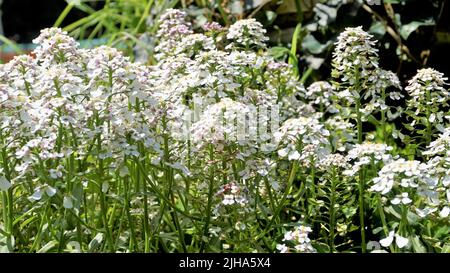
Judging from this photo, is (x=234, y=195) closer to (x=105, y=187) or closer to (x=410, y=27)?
(x=105, y=187)

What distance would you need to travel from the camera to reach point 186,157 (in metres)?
1.77

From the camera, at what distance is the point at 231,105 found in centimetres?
152

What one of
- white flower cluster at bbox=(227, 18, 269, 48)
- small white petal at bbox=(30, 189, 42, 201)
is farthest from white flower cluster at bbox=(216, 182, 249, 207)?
white flower cluster at bbox=(227, 18, 269, 48)

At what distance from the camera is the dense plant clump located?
1.52 metres

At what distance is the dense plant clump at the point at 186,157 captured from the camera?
1.52 meters

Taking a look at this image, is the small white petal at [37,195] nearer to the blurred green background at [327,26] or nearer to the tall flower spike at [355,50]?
the tall flower spike at [355,50]

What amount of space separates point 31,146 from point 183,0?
1990mm

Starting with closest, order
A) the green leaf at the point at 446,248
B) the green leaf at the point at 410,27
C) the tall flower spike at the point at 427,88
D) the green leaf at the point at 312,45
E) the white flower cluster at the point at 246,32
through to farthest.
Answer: the green leaf at the point at 446,248 → the tall flower spike at the point at 427,88 → the white flower cluster at the point at 246,32 → the green leaf at the point at 410,27 → the green leaf at the point at 312,45

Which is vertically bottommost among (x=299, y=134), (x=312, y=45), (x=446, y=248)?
(x=446, y=248)

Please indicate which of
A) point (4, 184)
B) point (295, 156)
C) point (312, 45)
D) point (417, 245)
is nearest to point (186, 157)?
point (295, 156)

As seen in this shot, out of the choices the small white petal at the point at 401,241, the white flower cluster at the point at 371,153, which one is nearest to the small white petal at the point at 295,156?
the white flower cluster at the point at 371,153

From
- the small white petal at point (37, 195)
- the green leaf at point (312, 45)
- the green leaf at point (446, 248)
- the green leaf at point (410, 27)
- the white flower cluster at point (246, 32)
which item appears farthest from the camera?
the green leaf at point (312, 45)

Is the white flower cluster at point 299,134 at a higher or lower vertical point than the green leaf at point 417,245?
higher

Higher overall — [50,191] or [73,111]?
[73,111]
